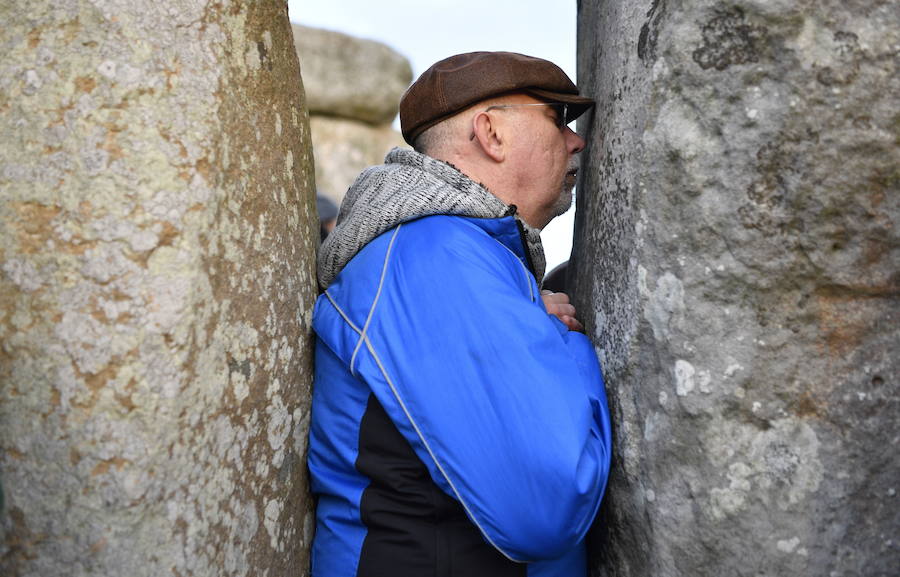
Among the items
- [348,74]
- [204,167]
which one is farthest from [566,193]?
[348,74]

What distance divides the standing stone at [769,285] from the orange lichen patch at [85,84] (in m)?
1.16

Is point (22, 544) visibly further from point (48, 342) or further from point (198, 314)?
point (198, 314)

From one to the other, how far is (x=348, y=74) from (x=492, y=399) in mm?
9639

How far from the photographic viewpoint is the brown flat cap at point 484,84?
212 centimetres

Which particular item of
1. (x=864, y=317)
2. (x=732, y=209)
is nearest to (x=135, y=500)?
(x=732, y=209)

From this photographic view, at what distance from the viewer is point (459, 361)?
171 centimetres

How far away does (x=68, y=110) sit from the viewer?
1572 millimetres

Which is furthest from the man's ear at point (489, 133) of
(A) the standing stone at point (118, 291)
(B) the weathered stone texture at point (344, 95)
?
(B) the weathered stone texture at point (344, 95)

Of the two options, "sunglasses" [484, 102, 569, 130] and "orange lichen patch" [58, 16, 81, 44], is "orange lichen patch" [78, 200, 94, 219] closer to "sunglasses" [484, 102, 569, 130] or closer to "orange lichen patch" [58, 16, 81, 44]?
"orange lichen patch" [58, 16, 81, 44]

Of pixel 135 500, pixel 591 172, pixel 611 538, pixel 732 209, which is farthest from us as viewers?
pixel 591 172

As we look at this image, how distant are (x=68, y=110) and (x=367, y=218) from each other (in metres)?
0.72

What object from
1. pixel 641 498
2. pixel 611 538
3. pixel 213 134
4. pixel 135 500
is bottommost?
pixel 611 538

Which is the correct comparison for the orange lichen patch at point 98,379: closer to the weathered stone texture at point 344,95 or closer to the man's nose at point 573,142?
the man's nose at point 573,142

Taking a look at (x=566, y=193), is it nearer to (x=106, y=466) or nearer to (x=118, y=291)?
(x=118, y=291)
